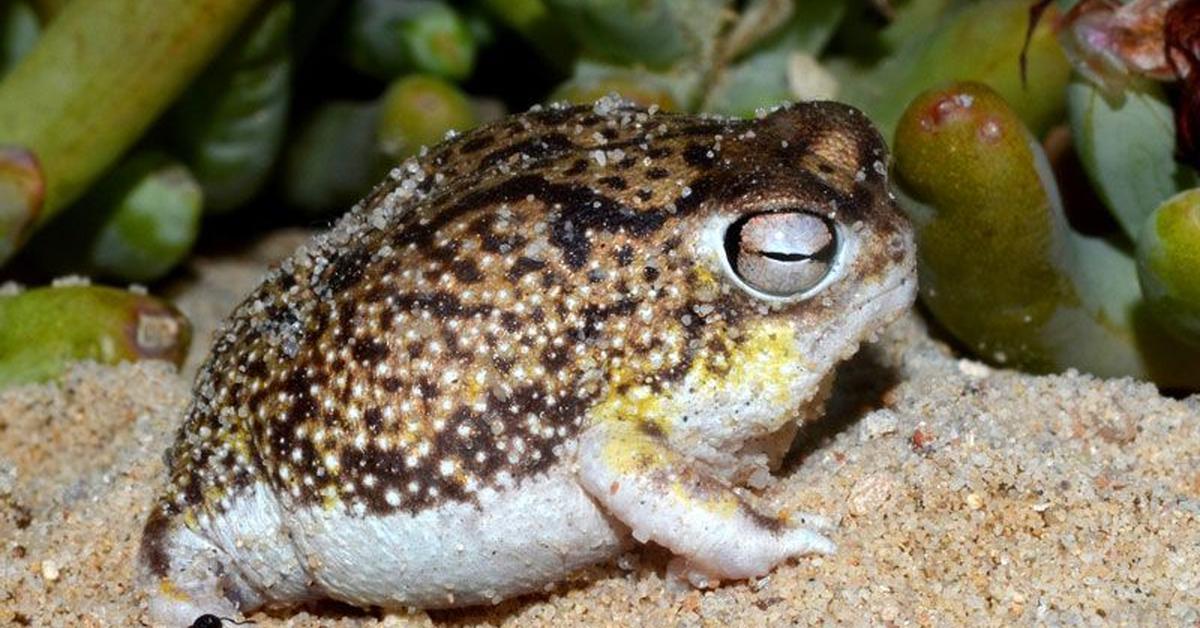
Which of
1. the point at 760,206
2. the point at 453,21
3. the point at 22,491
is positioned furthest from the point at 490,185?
the point at 453,21

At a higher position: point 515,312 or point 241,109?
point 515,312

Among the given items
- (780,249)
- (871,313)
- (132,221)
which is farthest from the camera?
(132,221)

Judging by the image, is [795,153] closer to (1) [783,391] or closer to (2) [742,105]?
(1) [783,391]

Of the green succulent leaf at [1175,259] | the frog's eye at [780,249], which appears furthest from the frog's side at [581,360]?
the green succulent leaf at [1175,259]

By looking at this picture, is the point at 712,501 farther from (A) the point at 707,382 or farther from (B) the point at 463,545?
(B) the point at 463,545

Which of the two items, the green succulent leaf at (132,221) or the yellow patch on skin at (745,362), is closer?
the yellow patch on skin at (745,362)

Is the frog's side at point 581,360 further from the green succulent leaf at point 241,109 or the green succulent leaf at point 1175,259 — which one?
the green succulent leaf at point 241,109

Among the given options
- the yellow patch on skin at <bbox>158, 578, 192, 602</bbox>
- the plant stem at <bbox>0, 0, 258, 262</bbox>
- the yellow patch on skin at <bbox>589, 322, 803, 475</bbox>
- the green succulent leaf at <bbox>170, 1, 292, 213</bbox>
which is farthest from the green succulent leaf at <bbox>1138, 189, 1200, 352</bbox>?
the green succulent leaf at <bbox>170, 1, 292, 213</bbox>

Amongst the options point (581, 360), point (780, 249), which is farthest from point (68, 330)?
point (780, 249)

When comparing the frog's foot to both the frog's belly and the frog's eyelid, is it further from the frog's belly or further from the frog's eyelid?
the frog's eyelid
